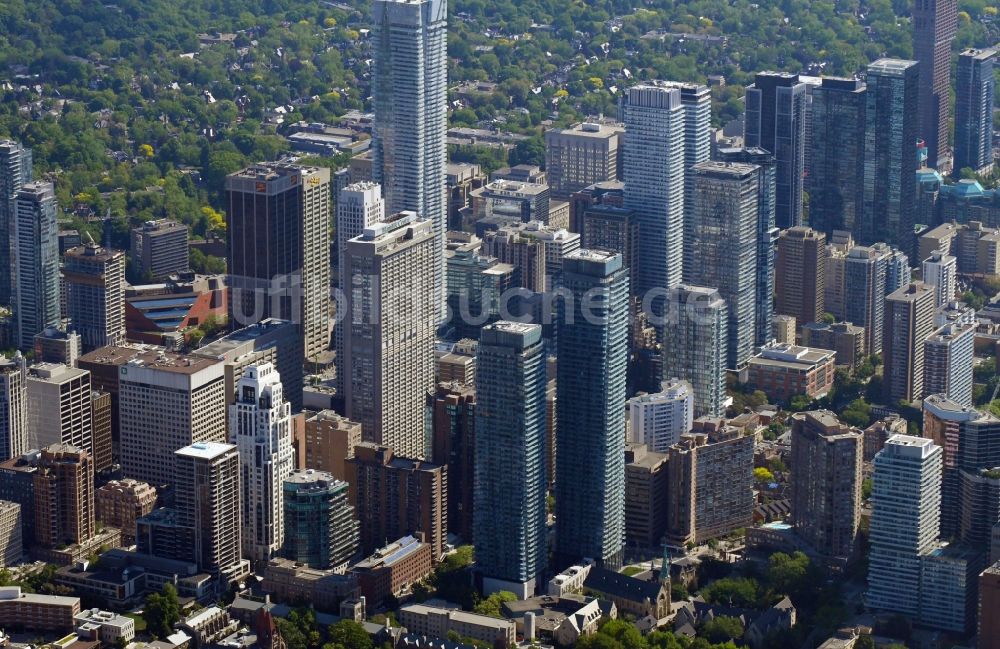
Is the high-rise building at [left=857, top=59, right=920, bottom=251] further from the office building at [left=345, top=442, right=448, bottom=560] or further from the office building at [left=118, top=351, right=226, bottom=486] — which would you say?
the office building at [left=118, top=351, right=226, bottom=486]

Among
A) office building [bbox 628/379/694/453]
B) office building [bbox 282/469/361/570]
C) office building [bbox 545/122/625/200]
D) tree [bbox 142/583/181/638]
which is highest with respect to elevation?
office building [bbox 545/122/625/200]

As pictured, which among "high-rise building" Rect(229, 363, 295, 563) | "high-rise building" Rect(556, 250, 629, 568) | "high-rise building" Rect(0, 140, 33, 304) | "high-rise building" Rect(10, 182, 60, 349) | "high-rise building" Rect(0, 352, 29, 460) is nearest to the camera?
"high-rise building" Rect(556, 250, 629, 568)

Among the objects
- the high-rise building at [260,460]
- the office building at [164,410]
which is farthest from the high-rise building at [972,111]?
the high-rise building at [260,460]

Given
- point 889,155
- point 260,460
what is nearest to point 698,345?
point 260,460

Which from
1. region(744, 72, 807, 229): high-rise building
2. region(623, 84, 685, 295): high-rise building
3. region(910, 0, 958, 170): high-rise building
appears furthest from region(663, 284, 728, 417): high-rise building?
region(910, 0, 958, 170): high-rise building

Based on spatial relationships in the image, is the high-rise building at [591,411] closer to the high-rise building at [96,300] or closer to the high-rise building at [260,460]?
the high-rise building at [260,460]

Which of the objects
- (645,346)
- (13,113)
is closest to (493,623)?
(645,346)

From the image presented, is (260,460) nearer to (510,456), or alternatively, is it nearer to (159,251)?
(510,456)

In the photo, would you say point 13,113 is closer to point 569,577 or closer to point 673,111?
point 673,111
